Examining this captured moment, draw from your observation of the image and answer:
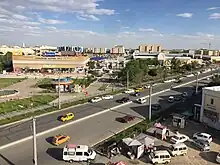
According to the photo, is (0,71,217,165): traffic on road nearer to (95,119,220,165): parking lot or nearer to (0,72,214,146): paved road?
(0,72,214,146): paved road

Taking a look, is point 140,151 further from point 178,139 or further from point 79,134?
point 79,134

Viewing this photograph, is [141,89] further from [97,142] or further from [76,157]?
[76,157]

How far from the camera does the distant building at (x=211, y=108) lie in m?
25.9

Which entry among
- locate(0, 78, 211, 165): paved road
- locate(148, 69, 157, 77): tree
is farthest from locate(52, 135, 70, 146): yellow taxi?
locate(148, 69, 157, 77): tree

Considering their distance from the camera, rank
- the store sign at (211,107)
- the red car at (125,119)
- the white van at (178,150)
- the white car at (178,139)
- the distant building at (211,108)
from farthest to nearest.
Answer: the red car at (125,119) < the store sign at (211,107) < the distant building at (211,108) < the white car at (178,139) < the white van at (178,150)

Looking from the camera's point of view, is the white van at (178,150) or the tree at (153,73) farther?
the tree at (153,73)

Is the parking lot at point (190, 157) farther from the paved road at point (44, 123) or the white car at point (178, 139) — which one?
the paved road at point (44, 123)

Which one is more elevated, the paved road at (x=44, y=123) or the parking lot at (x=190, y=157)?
the paved road at (x=44, y=123)

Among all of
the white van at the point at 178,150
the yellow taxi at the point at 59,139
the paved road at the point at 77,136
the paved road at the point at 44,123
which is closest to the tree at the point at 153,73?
the paved road at the point at 77,136

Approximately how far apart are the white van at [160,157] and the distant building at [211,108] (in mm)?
10639

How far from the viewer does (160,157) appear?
18.0 metres

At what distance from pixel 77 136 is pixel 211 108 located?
15633mm

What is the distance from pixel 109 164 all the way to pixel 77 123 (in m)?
11.2

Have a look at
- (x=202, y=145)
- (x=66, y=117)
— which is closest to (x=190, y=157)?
(x=202, y=145)
